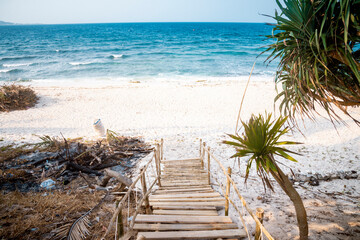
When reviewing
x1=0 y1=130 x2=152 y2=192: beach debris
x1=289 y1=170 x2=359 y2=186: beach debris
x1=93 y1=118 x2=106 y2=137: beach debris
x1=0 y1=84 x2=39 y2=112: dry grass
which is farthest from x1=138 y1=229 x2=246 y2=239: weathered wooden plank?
x1=0 y1=84 x2=39 y2=112: dry grass

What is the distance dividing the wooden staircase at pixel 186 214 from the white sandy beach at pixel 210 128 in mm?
1300

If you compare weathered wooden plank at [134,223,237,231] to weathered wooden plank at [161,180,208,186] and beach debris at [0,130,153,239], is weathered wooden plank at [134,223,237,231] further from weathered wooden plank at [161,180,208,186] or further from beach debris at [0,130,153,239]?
weathered wooden plank at [161,180,208,186]

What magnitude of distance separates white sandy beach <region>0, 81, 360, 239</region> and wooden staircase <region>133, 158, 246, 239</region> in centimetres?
130

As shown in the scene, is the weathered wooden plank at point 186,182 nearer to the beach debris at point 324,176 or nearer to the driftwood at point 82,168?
the driftwood at point 82,168

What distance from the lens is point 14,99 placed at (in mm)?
13078

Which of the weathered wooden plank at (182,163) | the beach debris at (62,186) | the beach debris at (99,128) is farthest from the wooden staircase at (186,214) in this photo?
the beach debris at (99,128)

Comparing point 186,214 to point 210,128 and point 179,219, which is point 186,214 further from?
point 210,128

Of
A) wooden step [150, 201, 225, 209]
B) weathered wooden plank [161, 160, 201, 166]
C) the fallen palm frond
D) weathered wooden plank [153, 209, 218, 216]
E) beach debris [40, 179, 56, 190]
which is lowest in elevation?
beach debris [40, 179, 56, 190]

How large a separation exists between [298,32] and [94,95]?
15714mm

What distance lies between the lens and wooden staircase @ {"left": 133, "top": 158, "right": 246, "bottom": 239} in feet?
8.17

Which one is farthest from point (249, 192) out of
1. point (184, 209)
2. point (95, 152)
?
point (95, 152)

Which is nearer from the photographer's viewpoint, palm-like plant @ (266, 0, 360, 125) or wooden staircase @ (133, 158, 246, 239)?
wooden staircase @ (133, 158, 246, 239)

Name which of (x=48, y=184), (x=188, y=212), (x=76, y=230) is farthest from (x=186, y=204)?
(x=48, y=184)

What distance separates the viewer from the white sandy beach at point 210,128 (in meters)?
4.22
